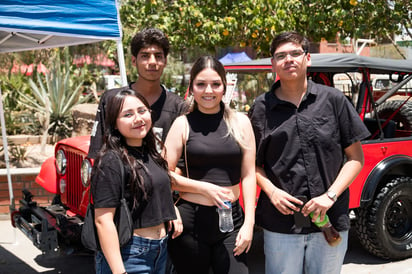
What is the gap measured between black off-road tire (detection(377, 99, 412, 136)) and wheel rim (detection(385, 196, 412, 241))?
3.50 ft

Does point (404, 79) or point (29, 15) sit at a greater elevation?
point (29, 15)

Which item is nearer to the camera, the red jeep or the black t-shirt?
the black t-shirt

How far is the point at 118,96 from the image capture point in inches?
94.5

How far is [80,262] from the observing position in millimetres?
4922

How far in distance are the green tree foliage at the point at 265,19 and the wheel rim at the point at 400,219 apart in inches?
172

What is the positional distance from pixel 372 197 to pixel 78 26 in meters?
2.91

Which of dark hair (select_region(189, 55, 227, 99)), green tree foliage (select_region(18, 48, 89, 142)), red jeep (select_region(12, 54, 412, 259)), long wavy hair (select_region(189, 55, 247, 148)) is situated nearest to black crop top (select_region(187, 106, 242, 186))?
long wavy hair (select_region(189, 55, 247, 148))

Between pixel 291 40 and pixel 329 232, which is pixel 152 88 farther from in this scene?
pixel 329 232

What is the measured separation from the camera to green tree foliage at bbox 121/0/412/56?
27.9ft

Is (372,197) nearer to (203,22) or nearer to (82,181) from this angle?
(82,181)

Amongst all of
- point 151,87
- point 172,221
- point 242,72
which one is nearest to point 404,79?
point 242,72

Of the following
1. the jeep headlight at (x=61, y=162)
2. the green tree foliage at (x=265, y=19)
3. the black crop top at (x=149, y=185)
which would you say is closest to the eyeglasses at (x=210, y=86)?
the black crop top at (x=149, y=185)

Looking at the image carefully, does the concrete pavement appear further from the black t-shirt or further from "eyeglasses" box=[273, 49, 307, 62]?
"eyeglasses" box=[273, 49, 307, 62]

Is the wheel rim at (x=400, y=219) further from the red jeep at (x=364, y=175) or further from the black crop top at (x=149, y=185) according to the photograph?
the black crop top at (x=149, y=185)
